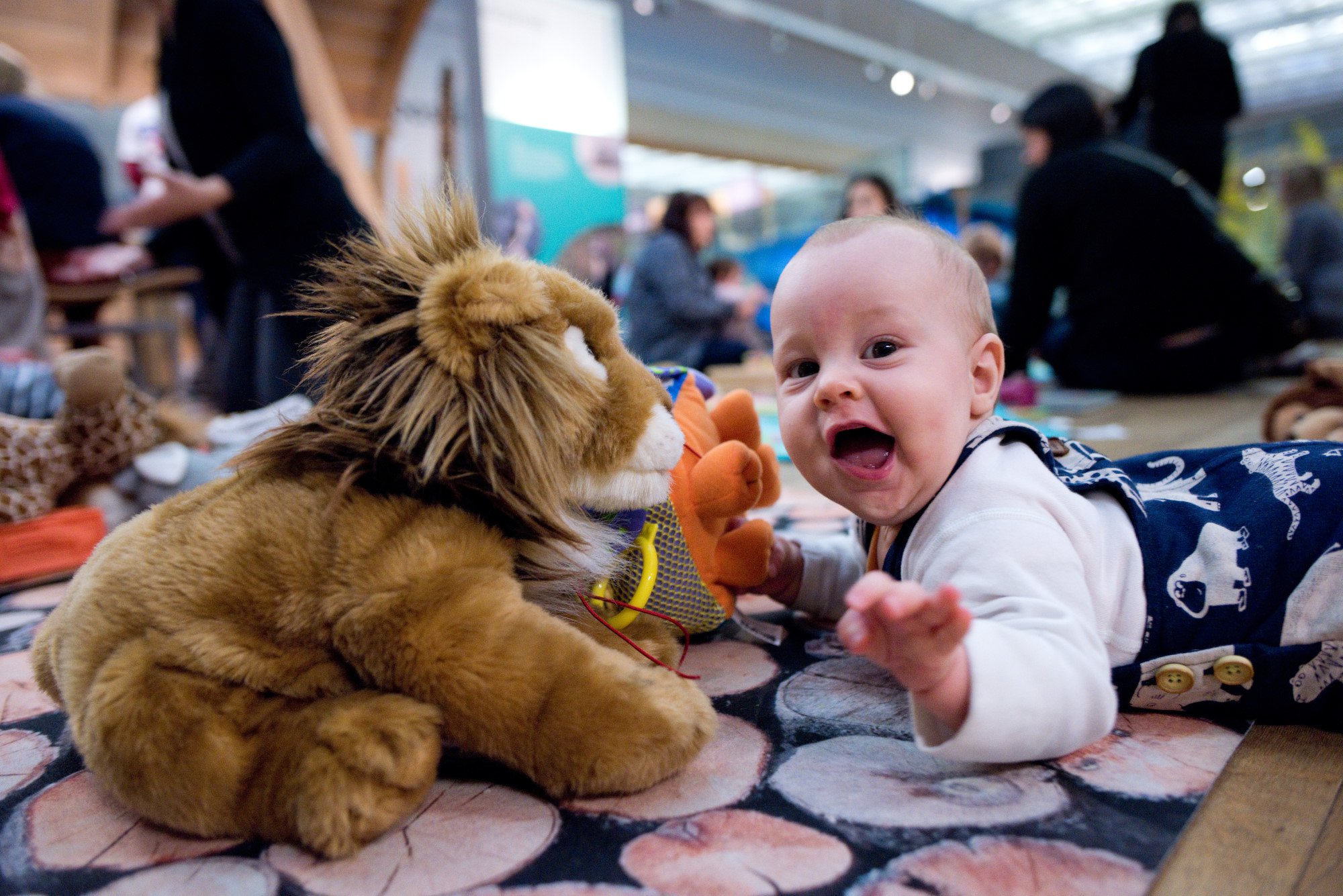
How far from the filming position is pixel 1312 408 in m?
1.35

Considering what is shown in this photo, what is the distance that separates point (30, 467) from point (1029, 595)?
139cm

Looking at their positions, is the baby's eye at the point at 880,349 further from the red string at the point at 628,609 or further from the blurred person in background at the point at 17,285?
the blurred person in background at the point at 17,285

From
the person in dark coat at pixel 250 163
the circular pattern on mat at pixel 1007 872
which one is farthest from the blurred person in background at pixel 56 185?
the circular pattern on mat at pixel 1007 872

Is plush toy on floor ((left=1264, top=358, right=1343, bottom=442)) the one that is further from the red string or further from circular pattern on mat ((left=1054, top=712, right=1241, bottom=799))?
the red string

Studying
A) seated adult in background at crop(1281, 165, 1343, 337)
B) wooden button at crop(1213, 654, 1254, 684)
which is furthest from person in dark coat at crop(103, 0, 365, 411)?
seated adult in background at crop(1281, 165, 1343, 337)

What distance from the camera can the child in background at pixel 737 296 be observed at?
4156mm

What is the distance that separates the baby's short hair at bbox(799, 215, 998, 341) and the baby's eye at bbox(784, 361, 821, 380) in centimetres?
9

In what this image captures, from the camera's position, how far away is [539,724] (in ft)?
1.70

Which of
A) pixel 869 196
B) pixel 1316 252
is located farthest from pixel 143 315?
pixel 1316 252

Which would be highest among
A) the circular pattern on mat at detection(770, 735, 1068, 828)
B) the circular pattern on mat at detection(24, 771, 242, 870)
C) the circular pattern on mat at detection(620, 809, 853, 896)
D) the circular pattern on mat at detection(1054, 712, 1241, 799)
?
the circular pattern on mat at detection(1054, 712, 1241, 799)

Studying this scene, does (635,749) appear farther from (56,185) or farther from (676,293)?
(676,293)

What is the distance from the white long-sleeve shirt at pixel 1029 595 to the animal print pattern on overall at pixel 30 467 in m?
1.28

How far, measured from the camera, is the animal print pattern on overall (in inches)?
48.3

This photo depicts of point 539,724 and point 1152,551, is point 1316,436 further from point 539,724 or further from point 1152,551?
point 539,724
